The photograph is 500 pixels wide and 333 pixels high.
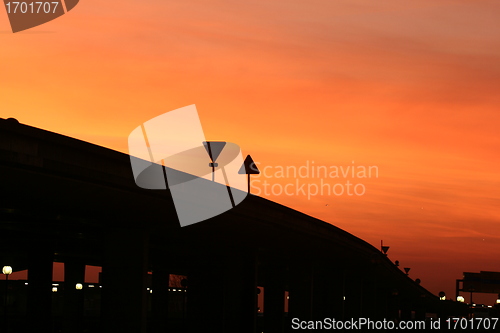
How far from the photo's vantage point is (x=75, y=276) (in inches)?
3174

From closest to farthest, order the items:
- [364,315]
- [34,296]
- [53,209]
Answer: [53,209] < [34,296] < [364,315]

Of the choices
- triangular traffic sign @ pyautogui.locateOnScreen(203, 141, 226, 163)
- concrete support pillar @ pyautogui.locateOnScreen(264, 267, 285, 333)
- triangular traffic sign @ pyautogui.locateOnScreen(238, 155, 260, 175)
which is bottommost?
concrete support pillar @ pyautogui.locateOnScreen(264, 267, 285, 333)

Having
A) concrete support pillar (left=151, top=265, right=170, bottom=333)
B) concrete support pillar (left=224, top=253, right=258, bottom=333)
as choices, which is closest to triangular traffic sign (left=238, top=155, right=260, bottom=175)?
concrete support pillar (left=224, top=253, right=258, bottom=333)

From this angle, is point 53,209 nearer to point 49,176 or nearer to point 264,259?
point 49,176

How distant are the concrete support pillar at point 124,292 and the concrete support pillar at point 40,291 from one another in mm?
21577

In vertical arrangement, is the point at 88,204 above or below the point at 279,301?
above

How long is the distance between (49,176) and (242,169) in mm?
13669

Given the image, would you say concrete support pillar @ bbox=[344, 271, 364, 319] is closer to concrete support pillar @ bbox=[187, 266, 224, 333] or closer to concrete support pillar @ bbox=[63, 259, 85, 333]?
concrete support pillar @ bbox=[63, 259, 85, 333]

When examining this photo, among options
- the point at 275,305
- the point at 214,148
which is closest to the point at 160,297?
the point at 275,305

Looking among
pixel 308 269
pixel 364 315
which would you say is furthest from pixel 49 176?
pixel 364 315

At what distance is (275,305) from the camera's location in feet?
248

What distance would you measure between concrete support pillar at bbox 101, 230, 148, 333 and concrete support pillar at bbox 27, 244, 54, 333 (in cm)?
2158

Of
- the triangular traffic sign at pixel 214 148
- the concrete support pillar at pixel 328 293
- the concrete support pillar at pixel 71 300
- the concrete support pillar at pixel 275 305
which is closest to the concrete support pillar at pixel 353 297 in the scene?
the concrete support pillar at pixel 328 293

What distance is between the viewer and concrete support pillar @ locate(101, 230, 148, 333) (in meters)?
39.0
